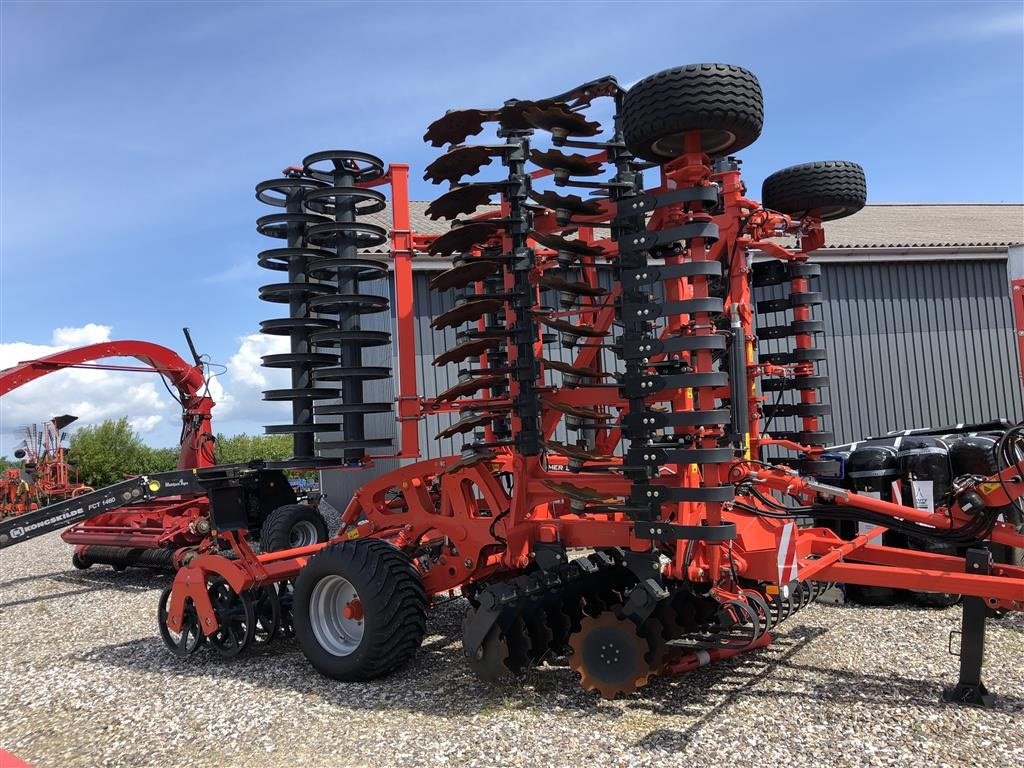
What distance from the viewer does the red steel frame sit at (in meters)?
4.90

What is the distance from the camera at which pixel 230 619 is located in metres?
6.48

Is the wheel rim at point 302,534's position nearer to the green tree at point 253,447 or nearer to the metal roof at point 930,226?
the metal roof at point 930,226

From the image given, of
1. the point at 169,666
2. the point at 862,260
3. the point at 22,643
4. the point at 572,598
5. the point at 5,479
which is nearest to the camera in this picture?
the point at 572,598

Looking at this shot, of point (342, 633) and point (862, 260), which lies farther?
point (862, 260)

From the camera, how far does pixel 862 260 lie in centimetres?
1459

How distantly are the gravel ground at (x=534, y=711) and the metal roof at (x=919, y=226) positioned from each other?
8875 millimetres

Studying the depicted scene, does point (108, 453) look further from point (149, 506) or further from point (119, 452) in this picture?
point (149, 506)

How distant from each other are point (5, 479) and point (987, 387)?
69.1 feet

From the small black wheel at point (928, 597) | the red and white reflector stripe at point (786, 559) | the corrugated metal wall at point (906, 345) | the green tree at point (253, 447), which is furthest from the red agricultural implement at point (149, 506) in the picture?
the green tree at point (253, 447)

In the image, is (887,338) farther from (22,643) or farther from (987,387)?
(22,643)

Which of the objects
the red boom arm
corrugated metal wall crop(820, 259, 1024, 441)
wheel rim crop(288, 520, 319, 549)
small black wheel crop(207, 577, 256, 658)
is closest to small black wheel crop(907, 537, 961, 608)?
small black wheel crop(207, 577, 256, 658)

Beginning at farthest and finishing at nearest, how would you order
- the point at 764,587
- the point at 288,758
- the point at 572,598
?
the point at 572,598 → the point at 764,587 → the point at 288,758

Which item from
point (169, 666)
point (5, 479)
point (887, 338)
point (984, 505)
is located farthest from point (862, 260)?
point (5, 479)

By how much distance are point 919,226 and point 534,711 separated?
16804mm
